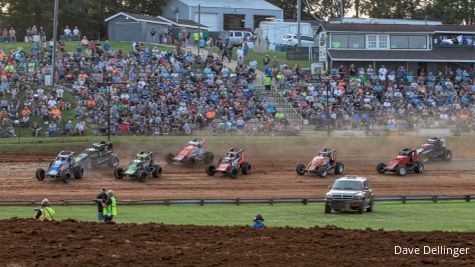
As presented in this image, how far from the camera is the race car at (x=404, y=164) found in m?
49.8

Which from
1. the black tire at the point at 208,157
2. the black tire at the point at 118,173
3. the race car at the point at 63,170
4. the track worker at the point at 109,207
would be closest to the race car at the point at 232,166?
the black tire at the point at 208,157

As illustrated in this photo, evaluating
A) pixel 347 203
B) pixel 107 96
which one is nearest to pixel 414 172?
pixel 347 203

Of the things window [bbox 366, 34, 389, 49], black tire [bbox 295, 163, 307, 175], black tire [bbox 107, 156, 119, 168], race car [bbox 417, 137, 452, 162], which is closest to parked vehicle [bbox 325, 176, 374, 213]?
black tire [bbox 295, 163, 307, 175]

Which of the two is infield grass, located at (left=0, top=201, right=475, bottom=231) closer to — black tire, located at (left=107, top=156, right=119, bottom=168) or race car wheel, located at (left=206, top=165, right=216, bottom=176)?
race car wheel, located at (left=206, top=165, right=216, bottom=176)

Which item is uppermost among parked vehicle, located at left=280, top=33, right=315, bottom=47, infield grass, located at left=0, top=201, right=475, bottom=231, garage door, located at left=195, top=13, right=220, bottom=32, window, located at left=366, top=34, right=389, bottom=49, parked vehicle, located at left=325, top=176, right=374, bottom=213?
garage door, located at left=195, top=13, right=220, bottom=32

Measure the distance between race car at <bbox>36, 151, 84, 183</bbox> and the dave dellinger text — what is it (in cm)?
2570

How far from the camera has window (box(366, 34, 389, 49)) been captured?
7950 cm

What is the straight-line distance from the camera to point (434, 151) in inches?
2100

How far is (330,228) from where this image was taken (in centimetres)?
2559

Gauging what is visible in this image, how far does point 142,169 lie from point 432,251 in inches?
1032

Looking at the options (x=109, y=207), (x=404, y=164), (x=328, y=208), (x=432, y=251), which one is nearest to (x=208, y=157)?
(x=404, y=164)

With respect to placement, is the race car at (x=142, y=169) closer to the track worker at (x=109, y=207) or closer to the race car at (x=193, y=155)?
the race car at (x=193, y=155)

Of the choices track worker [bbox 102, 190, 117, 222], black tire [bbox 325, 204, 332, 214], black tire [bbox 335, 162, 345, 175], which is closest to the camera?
track worker [bbox 102, 190, 117, 222]

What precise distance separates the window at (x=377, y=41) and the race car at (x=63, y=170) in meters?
39.1
